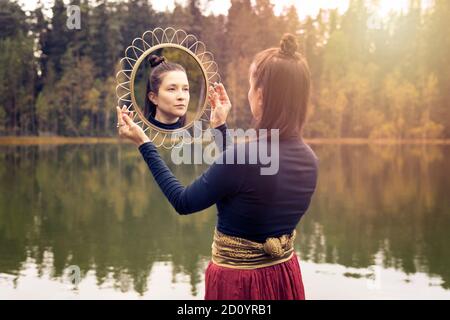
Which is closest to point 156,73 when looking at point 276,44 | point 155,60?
point 155,60

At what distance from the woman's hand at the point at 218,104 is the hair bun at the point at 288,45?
35 cm

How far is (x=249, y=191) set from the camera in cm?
165

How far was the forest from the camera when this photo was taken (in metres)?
30.0

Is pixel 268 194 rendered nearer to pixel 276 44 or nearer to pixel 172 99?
pixel 172 99

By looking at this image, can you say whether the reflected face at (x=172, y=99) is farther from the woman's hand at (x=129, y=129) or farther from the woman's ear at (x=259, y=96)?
the woman's ear at (x=259, y=96)

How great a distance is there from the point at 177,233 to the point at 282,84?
25333 mm

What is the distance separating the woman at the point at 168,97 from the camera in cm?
197

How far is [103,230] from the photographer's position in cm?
2661

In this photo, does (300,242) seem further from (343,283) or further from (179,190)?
(179,190)

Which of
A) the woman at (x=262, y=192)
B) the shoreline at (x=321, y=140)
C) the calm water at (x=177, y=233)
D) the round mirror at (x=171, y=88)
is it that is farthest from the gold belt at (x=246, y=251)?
the shoreline at (x=321, y=140)

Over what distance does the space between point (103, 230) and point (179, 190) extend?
25483 mm

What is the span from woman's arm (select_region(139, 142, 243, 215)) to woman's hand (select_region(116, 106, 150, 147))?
9 cm

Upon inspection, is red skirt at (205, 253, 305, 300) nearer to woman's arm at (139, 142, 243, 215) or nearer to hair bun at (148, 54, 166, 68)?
woman's arm at (139, 142, 243, 215)
